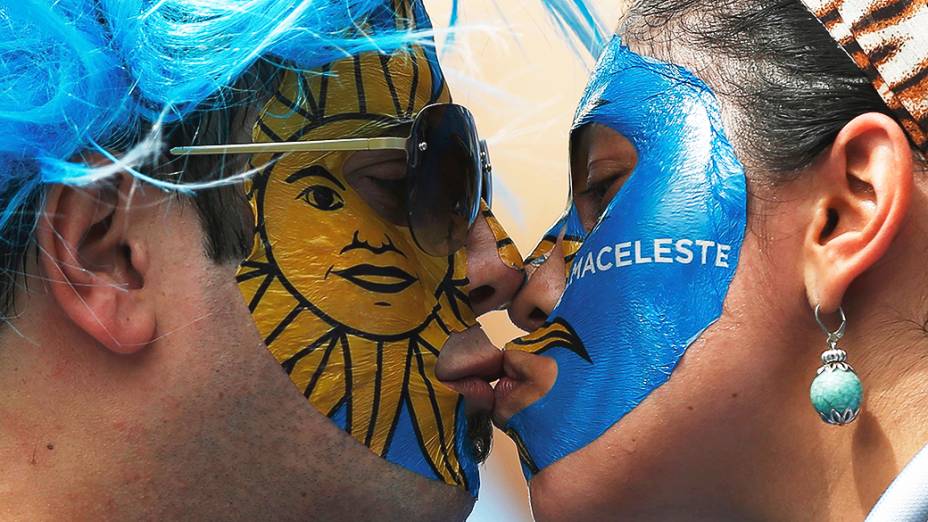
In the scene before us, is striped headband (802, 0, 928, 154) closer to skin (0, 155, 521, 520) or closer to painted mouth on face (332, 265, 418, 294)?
painted mouth on face (332, 265, 418, 294)

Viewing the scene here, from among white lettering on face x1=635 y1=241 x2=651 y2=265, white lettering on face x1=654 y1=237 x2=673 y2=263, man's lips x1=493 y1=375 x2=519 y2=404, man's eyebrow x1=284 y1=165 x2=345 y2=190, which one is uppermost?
white lettering on face x1=654 y1=237 x2=673 y2=263

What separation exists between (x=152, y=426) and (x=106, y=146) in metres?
0.42

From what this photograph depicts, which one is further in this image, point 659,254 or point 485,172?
point 485,172

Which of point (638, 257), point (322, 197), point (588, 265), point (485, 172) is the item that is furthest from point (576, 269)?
point (322, 197)

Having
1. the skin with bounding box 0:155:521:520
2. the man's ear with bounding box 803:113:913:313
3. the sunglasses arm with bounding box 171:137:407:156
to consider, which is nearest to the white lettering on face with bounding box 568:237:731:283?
the man's ear with bounding box 803:113:913:313

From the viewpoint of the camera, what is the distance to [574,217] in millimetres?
1845

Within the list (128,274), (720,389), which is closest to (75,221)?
(128,274)

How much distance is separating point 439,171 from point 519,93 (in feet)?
1.82

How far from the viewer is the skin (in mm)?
1505

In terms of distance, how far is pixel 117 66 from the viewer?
4.99ft

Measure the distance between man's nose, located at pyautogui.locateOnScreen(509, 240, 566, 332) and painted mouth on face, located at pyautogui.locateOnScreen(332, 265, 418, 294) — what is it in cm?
25

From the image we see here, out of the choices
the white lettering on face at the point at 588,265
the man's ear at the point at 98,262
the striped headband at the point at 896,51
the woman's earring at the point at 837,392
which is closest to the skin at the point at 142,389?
the man's ear at the point at 98,262

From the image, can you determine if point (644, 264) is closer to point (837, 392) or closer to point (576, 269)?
point (576, 269)

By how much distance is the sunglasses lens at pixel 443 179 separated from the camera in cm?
170
